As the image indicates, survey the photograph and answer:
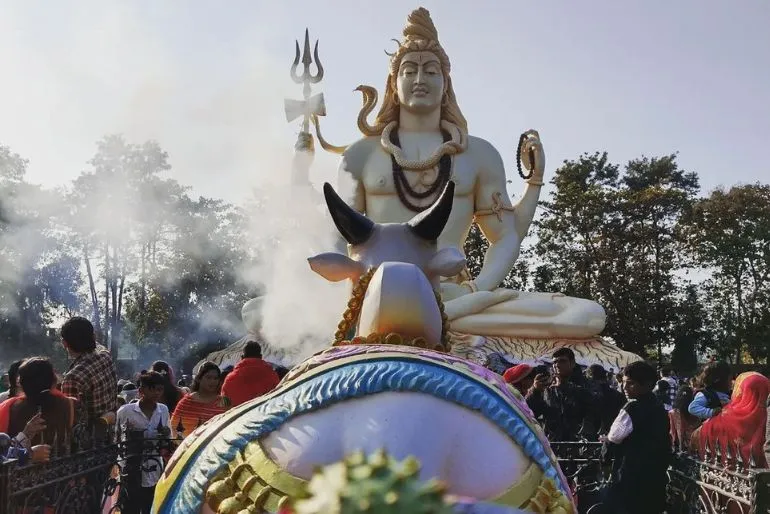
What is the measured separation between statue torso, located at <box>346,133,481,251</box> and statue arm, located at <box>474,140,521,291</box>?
0.48ft

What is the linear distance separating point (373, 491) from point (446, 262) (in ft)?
7.18

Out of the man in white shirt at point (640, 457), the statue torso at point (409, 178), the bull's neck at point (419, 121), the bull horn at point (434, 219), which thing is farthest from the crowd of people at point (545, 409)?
the bull's neck at point (419, 121)

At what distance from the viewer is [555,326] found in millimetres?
11469

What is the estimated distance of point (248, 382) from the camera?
5348mm

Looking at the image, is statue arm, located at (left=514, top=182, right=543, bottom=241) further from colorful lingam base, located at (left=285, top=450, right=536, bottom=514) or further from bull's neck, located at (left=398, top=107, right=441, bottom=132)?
colorful lingam base, located at (left=285, top=450, right=536, bottom=514)

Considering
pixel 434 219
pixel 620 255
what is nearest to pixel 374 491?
pixel 434 219

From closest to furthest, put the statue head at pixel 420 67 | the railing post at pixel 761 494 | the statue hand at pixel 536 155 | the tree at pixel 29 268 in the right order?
the railing post at pixel 761 494 < the statue head at pixel 420 67 < the statue hand at pixel 536 155 < the tree at pixel 29 268

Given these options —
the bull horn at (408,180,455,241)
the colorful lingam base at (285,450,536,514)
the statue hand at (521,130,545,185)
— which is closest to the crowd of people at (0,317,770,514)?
the bull horn at (408,180,455,241)

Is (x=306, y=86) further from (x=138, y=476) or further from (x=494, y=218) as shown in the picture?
(x=138, y=476)

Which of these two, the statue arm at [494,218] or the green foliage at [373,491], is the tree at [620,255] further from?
the green foliage at [373,491]

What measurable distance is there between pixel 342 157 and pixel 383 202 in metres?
0.87

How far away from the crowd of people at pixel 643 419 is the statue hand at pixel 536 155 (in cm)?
461

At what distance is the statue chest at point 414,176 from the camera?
10.5 metres

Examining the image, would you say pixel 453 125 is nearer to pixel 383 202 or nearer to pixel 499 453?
pixel 383 202
